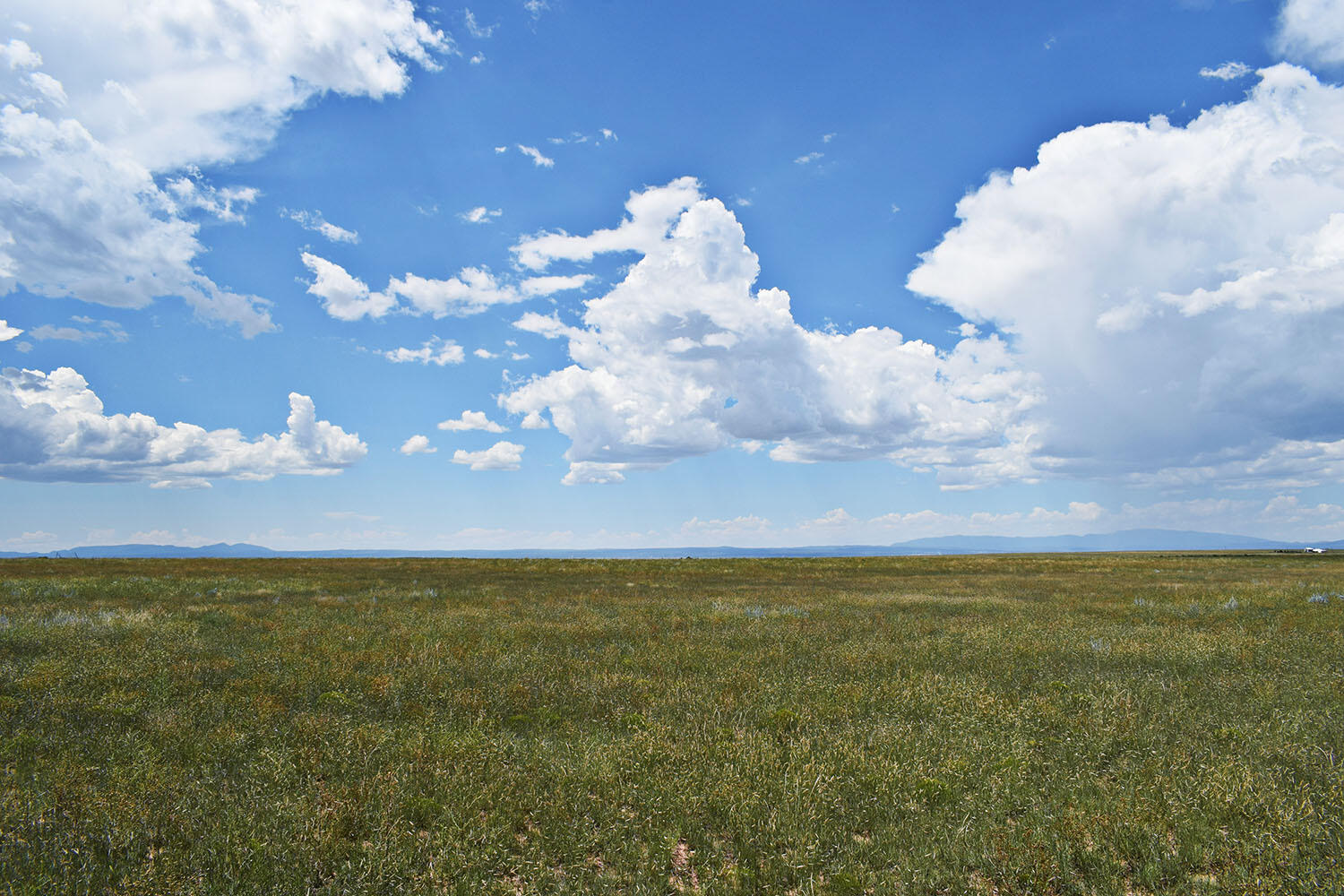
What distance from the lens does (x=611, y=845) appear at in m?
6.06

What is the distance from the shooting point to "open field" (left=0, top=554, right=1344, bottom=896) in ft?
18.5

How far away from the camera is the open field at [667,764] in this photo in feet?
18.5

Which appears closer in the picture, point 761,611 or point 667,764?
point 667,764

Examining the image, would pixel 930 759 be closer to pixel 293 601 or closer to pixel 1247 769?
pixel 1247 769

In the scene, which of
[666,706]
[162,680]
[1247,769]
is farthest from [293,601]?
[1247,769]

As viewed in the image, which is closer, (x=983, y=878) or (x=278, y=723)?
(x=983, y=878)

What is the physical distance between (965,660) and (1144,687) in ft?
10.8

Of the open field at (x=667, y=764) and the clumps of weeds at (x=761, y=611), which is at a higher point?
the open field at (x=667, y=764)

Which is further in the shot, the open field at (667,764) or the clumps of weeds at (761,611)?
the clumps of weeds at (761,611)

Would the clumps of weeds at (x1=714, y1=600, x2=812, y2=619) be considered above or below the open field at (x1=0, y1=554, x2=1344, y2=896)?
below

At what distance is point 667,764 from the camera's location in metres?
7.73

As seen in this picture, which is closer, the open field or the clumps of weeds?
the open field

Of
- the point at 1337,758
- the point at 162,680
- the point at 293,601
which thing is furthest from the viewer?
the point at 293,601

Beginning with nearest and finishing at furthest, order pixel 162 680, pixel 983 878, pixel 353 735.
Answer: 1. pixel 983 878
2. pixel 353 735
3. pixel 162 680
